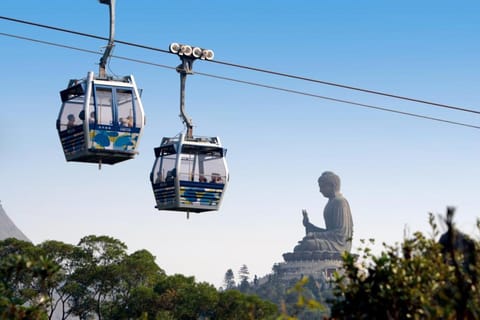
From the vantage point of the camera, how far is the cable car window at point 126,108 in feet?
114

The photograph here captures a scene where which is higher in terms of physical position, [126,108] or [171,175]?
[126,108]

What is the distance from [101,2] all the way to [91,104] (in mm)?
3656

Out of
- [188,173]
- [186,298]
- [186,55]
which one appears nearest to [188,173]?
[188,173]

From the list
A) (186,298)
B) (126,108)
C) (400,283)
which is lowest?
(400,283)

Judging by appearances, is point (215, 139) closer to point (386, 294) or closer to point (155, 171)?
point (155, 171)

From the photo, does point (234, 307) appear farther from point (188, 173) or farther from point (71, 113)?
point (71, 113)

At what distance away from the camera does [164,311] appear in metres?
94.2

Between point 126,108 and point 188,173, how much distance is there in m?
3.88

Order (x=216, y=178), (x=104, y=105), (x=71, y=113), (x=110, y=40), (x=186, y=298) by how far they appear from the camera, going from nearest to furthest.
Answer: (x=110, y=40) → (x=104, y=105) → (x=71, y=113) → (x=216, y=178) → (x=186, y=298)

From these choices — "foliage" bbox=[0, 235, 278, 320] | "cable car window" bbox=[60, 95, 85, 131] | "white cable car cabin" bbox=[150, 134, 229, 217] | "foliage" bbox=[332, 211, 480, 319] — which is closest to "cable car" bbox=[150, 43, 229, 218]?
"white cable car cabin" bbox=[150, 134, 229, 217]

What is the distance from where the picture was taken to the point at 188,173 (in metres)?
37.5

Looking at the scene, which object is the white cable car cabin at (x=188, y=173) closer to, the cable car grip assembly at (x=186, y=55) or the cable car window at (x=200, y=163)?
the cable car window at (x=200, y=163)

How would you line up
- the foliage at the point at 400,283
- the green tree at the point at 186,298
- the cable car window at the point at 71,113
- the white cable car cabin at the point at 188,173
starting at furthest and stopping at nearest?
the green tree at the point at 186,298 → the white cable car cabin at the point at 188,173 → the cable car window at the point at 71,113 → the foliage at the point at 400,283

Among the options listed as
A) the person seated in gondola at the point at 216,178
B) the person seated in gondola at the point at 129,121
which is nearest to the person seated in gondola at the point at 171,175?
the person seated in gondola at the point at 216,178
